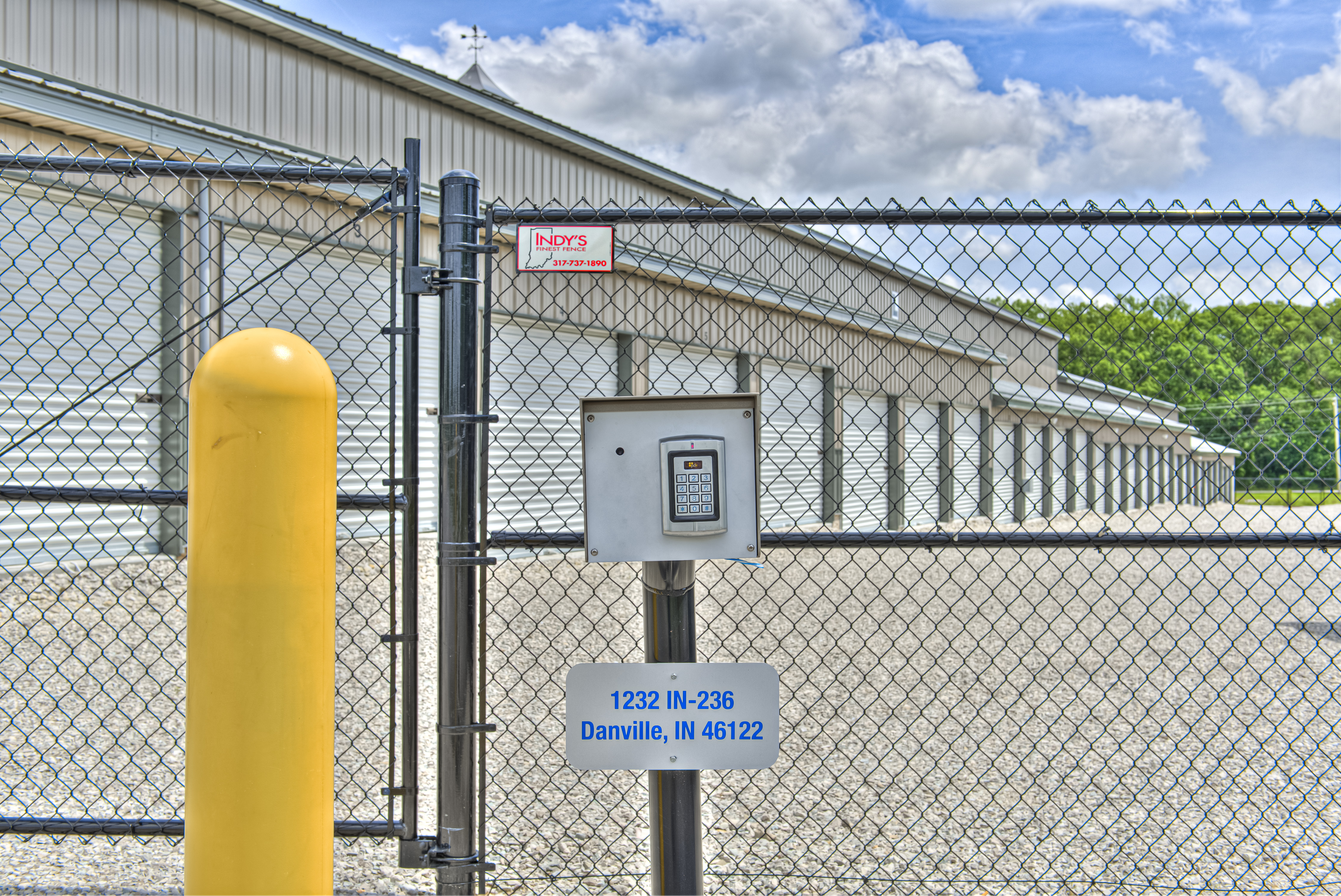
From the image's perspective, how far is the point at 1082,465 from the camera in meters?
30.4

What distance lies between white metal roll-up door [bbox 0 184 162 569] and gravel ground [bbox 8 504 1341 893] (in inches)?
15.1

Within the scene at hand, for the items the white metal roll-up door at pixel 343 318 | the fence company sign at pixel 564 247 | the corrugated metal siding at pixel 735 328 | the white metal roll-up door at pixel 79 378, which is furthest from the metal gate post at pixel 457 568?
the corrugated metal siding at pixel 735 328

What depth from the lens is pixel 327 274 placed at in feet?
32.1

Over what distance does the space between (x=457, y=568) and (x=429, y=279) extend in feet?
2.46

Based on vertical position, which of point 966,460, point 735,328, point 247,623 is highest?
point 735,328

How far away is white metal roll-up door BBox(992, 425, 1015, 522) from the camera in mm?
22188

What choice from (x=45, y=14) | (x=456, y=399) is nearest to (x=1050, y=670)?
(x=456, y=399)

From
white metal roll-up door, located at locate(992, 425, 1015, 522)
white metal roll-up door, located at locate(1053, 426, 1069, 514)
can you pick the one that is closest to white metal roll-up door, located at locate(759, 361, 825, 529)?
white metal roll-up door, located at locate(992, 425, 1015, 522)

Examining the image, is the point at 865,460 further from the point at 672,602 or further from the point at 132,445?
the point at 672,602

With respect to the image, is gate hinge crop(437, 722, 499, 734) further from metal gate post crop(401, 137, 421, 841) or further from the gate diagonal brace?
the gate diagonal brace

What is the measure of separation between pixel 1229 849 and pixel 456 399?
137 inches

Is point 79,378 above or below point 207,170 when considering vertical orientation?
above

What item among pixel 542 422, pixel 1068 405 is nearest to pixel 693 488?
pixel 542 422

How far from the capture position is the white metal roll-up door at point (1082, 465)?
2830cm
